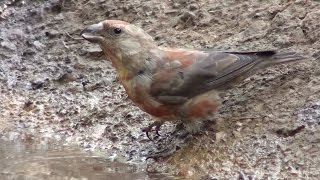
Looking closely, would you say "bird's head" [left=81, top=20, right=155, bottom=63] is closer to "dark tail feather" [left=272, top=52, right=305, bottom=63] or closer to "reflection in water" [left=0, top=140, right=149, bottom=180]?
"reflection in water" [left=0, top=140, right=149, bottom=180]

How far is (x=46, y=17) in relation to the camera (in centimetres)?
1000

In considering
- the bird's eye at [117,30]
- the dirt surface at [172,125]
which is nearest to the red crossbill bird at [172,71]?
the bird's eye at [117,30]

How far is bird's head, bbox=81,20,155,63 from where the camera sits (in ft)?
24.0

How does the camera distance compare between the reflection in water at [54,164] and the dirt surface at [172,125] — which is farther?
the reflection in water at [54,164]

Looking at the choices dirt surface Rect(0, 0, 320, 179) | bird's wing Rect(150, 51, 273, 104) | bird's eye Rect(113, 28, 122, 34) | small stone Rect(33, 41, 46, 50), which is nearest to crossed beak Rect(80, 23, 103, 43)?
bird's eye Rect(113, 28, 122, 34)

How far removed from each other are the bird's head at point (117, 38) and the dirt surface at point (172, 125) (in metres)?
0.80

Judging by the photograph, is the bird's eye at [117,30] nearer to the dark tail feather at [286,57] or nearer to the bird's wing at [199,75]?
the bird's wing at [199,75]

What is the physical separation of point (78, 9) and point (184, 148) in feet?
10.4

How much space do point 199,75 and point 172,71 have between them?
0.23 metres

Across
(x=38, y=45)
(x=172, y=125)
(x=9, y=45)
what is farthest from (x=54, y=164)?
(x=9, y=45)

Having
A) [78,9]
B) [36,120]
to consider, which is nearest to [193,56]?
[36,120]

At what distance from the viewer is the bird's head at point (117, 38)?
7311 millimetres

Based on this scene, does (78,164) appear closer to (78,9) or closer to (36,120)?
(36,120)

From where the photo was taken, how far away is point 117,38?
7363 millimetres
